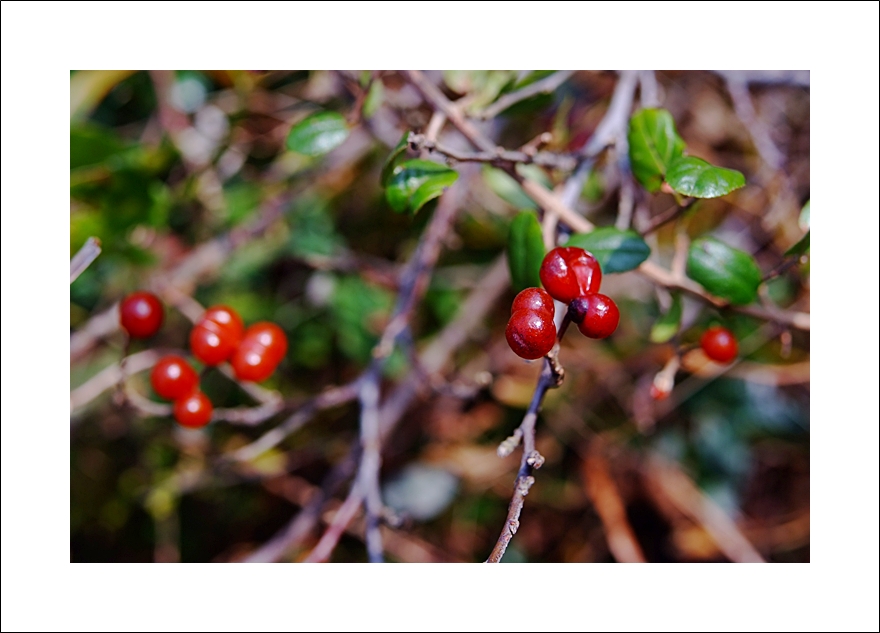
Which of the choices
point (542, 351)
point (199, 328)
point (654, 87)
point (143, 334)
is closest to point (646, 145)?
point (542, 351)

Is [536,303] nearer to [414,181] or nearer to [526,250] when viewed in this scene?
[526,250]

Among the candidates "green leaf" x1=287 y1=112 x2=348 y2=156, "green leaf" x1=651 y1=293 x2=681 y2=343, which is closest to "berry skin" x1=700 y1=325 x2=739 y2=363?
"green leaf" x1=651 y1=293 x2=681 y2=343

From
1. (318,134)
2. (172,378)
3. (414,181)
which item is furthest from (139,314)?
(414,181)

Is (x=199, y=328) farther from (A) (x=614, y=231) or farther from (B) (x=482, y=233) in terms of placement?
(B) (x=482, y=233)

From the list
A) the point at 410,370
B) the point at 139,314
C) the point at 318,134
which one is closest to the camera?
the point at 318,134

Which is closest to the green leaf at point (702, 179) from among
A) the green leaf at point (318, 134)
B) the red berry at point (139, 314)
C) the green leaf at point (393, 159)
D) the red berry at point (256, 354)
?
the green leaf at point (393, 159)

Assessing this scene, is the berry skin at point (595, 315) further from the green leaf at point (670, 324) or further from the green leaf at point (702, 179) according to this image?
the green leaf at point (670, 324)
